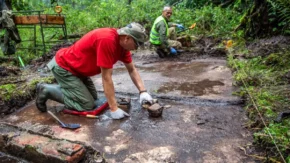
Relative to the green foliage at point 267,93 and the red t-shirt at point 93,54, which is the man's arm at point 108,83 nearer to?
the red t-shirt at point 93,54

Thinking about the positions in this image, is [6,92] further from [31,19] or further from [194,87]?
[31,19]

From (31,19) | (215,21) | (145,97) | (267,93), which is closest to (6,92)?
(145,97)

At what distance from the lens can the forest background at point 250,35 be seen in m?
2.38

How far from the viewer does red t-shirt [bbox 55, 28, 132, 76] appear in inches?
111

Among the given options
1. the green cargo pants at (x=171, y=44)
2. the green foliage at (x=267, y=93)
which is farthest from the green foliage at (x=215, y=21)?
the green foliage at (x=267, y=93)

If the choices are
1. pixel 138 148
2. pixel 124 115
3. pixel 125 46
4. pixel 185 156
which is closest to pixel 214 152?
pixel 185 156

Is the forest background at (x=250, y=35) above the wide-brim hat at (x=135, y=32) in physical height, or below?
below

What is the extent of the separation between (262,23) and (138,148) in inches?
203

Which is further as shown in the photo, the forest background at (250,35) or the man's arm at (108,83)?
the man's arm at (108,83)

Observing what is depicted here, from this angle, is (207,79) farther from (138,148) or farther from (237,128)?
(138,148)

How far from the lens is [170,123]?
2.88 meters

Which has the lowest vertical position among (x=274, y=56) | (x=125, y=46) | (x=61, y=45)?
(x=61, y=45)

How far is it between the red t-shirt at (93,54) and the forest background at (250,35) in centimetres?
134

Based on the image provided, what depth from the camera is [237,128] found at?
8.75ft
